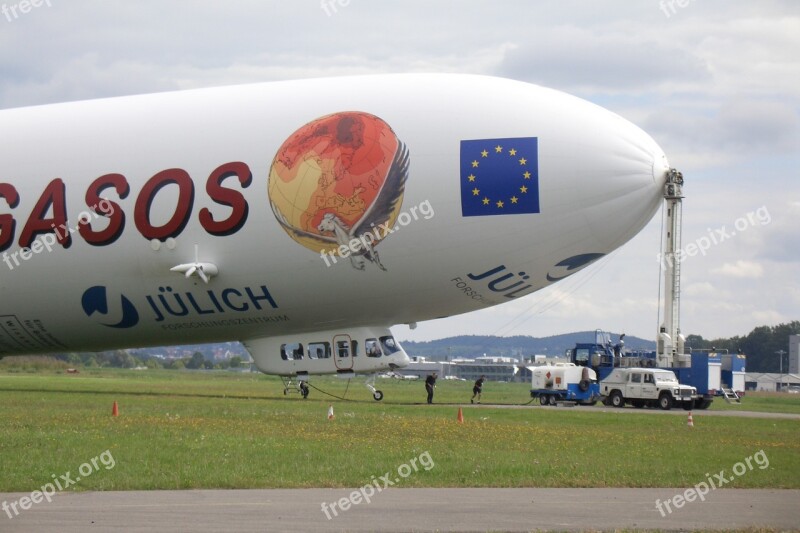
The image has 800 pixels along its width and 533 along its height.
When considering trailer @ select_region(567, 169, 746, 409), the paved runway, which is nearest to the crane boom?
trailer @ select_region(567, 169, 746, 409)

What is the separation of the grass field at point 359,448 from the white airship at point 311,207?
11.8 feet

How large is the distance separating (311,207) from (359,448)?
355 inches

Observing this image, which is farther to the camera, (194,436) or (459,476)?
(194,436)

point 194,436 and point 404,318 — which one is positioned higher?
point 404,318

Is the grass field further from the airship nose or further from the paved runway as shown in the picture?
the airship nose

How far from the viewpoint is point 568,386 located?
6006 centimetres

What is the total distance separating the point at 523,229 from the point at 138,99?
14.5 m

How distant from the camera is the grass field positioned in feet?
69.5

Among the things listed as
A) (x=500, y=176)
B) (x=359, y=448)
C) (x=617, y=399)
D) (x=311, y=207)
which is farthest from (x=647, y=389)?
(x=359, y=448)

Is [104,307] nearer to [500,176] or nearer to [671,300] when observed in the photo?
[500,176]

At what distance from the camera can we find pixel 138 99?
3694 cm

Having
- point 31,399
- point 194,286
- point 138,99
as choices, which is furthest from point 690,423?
point 31,399

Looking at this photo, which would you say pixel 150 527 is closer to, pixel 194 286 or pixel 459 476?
pixel 459 476

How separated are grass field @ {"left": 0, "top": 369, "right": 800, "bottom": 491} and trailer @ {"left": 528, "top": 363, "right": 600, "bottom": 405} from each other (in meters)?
17.6
